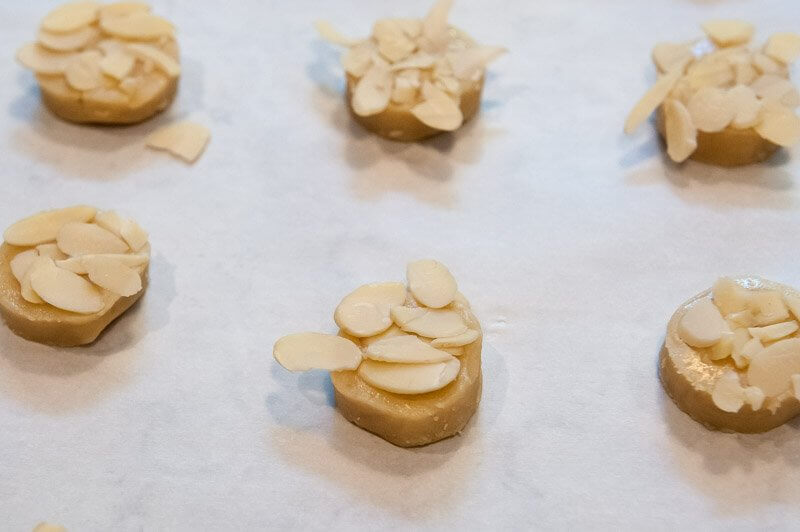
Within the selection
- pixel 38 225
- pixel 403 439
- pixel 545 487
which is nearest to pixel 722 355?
pixel 545 487

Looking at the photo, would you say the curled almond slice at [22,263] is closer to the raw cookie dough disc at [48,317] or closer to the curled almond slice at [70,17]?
the raw cookie dough disc at [48,317]

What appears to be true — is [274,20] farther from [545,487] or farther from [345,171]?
[545,487]

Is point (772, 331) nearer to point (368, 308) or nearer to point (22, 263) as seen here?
point (368, 308)

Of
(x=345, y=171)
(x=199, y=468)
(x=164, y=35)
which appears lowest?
(x=199, y=468)

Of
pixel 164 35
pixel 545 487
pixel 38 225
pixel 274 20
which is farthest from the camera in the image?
pixel 274 20

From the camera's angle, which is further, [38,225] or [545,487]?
[38,225]

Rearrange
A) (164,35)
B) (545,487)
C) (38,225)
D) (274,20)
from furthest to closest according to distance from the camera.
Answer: (274,20) < (164,35) < (38,225) < (545,487)

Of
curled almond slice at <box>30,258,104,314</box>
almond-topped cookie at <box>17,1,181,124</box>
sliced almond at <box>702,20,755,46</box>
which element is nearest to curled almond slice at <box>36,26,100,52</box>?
almond-topped cookie at <box>17,1,181,124</box>

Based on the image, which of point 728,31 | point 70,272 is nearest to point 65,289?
point 70,272
